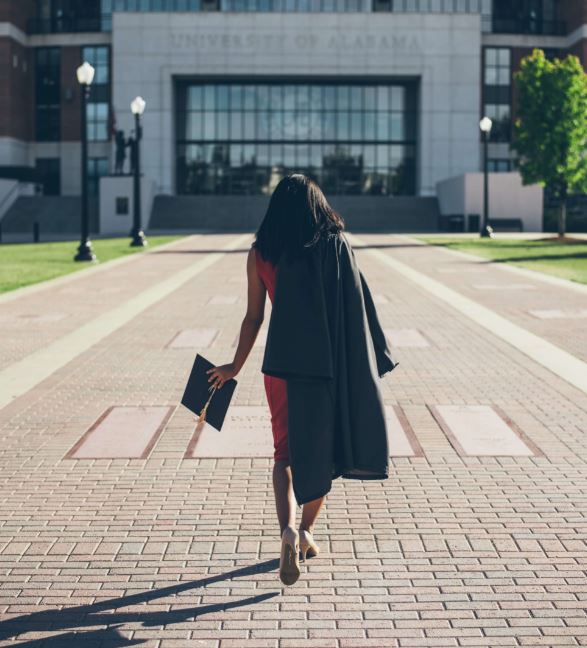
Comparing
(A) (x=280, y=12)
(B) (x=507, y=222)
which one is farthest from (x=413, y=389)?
(A) (x=280, y=12)

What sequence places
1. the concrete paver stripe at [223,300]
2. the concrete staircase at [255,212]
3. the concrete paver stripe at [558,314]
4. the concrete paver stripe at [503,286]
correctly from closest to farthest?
the concrete paver stripe at [558,314] < the concrete paver stripe at [223,300] < the concrete paver stripe at [503,286] < the concrete staircase at [255,212]

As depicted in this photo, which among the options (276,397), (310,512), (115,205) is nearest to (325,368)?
(276,397)

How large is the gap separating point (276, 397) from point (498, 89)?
73007mm

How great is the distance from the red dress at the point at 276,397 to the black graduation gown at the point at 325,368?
0.12m

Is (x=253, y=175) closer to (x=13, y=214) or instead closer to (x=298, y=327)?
(x=13, y=214)

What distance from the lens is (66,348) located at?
485 inches

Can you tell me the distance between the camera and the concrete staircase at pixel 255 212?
6294cm

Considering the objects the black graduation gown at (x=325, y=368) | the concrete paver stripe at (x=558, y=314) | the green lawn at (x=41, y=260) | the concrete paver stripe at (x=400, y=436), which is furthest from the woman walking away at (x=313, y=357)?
the green lawn at (x=41, y=260)

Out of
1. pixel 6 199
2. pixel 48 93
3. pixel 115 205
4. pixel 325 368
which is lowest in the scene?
pixel 325 368

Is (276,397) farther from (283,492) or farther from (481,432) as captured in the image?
(481,432)

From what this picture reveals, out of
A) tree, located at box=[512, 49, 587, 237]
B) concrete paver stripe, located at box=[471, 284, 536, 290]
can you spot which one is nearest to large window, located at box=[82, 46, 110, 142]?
tree, located at box=[512, 49, 587, 237]

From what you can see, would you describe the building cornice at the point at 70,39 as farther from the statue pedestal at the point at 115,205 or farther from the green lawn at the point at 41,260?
the green lawn at the point at 41,260

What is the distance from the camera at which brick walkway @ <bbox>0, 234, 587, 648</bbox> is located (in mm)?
4293

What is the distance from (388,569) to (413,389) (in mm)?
4866
